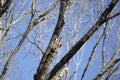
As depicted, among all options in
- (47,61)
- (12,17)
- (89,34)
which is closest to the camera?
(89,34)

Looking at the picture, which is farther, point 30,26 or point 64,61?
point 30,26

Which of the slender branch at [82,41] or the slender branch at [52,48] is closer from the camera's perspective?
the slender branch at [82,41]

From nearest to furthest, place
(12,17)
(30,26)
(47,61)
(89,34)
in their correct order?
(89,34)
(47,61)
(30,26)
(12,17)

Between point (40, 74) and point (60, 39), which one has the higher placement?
point (60, 39)

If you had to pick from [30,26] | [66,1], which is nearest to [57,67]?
[66,1]

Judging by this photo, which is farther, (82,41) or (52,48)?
(52,48)

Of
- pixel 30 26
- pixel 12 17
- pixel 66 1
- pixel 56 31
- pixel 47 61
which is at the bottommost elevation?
pixel 47 61

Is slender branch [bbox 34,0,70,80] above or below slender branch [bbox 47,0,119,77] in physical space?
above

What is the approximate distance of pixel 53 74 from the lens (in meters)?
2.05

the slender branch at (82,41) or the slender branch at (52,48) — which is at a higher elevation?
the slender branch at (52,48)

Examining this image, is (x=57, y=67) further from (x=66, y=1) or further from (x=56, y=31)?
(x=66, y=1)

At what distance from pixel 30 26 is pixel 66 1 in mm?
1393

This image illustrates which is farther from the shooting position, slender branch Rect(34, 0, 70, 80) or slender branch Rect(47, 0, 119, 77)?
slender branch Rect(34, 0, 70, 80)

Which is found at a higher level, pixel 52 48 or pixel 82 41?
pixel 52 48
